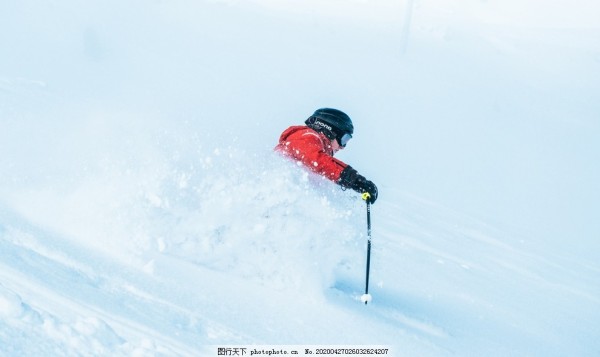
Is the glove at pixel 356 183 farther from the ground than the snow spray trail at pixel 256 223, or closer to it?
farther from the ground

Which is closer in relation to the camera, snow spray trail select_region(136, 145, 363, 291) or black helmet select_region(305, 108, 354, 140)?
snow spray trail select_region(136, 145, 363, 291)

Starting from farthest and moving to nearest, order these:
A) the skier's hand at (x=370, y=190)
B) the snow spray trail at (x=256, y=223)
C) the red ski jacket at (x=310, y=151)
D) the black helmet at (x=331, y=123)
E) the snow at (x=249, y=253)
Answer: the black helmet at (x=331, y=123) < the red ski jacket at (x=310, y=151) < the skier's hand at (x=370, y=190) < the snow spray trail at (x=256, y=223) < the snow at (x=249, y=253)

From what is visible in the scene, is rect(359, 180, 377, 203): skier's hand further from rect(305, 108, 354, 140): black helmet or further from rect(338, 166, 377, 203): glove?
rect(305, 108, 354, 140): black helmet

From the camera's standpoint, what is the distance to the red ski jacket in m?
4.48

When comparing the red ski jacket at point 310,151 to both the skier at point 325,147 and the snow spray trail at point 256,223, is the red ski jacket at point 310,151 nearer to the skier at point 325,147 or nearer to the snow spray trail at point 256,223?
the skier at point 325,147

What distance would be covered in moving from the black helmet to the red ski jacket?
166 millimetres

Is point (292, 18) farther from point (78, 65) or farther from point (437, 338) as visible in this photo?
point (437, 338)

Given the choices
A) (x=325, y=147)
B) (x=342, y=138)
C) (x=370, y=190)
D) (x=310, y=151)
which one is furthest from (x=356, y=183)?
(x=342, y=138)

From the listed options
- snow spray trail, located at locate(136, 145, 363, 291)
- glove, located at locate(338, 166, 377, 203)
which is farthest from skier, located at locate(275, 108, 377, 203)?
snow spray trail, located at locate(136, 145, 363, 291)

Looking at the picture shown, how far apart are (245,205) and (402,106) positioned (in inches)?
1110

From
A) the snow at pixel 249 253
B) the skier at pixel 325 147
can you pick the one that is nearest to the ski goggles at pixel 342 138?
the skier at pixel 325 147

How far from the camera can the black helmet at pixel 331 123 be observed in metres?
4.98

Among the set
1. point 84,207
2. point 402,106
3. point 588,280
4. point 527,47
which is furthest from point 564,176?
point 84,207

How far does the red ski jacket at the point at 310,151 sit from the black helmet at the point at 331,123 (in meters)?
0.17
